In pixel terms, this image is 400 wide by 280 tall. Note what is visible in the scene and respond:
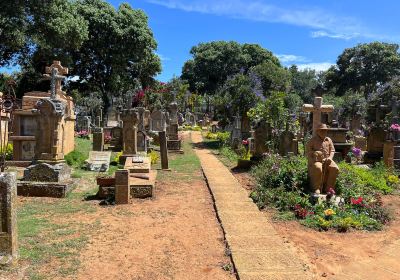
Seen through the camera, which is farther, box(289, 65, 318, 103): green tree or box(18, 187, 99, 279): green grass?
box(289, 65, 318, 103): green tree

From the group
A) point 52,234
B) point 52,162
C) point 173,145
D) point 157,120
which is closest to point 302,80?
point 157,120

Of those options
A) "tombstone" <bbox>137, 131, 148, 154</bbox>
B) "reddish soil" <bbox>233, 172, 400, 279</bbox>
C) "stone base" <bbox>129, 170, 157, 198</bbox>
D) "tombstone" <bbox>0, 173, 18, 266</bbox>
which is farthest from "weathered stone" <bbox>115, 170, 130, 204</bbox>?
"tombstone" <bbox>137, 131, 148, 154</bbox>

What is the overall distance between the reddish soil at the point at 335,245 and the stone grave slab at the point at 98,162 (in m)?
7.03

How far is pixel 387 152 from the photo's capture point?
1429 centimetres

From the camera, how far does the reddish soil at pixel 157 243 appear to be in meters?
5.06

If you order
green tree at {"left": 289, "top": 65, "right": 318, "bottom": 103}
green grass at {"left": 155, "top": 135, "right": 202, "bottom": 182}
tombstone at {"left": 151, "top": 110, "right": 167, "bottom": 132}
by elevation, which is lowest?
green grass at {"left": 155, "top": 135, "right": 202, "bottom": 182}

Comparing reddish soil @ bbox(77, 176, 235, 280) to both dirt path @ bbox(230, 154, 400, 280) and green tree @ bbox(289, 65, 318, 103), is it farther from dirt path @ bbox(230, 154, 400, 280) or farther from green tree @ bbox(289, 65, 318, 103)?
green tree @ bbox(289, 65, 318, 103)

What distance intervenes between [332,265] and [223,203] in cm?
359

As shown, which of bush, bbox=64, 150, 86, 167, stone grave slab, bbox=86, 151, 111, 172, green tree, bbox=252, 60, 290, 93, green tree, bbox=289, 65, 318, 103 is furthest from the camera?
green tree, bbox=289, 65, 318, 103

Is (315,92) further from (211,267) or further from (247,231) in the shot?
(211,267)

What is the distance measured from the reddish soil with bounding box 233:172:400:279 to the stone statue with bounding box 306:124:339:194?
1.41 m

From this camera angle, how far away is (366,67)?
185 feet

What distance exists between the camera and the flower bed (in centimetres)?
741

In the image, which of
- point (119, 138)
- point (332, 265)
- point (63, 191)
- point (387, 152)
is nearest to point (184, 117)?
point (119, 138)
